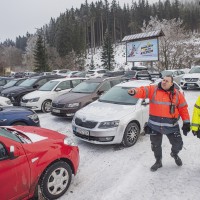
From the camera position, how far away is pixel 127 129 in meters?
5.95

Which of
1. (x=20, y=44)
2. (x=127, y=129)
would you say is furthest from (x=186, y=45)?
(x=20, y=44)

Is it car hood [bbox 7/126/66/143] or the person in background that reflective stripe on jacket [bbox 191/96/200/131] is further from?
car hood [bbox 7/126/66/143]

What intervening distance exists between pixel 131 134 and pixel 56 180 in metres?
2.71

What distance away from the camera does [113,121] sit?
5.80 m

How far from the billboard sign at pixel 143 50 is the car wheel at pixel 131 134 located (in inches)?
675

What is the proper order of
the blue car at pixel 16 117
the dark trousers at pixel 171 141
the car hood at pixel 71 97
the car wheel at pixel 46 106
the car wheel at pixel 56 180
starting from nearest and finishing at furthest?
the car wheel at pixel 56 180
the dark trousers at pixel 171 141
the blue car at pixel 16 117
the car hood at pixel 71 97
the car wheel at pixel 46 106

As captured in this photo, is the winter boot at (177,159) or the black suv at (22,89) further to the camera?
the black suv at (22,89)

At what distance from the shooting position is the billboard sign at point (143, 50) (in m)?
22.2

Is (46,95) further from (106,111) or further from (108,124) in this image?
(108,124)

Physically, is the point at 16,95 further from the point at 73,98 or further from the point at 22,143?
the point at 22,143

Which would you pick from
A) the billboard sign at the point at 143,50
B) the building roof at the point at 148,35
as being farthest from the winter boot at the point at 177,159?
the billboard sign at the point at 143,50

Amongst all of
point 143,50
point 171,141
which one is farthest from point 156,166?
point 143,50

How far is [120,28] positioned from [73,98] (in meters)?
70.2

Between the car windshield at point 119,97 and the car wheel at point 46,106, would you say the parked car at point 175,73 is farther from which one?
the car windshield at point 119,97
